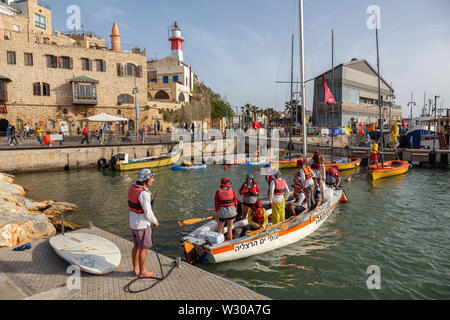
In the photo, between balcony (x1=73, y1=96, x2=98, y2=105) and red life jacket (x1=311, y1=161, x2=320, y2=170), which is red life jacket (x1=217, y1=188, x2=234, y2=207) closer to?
red life jacket (x1=311, y1=161, x2=320, y2=170)

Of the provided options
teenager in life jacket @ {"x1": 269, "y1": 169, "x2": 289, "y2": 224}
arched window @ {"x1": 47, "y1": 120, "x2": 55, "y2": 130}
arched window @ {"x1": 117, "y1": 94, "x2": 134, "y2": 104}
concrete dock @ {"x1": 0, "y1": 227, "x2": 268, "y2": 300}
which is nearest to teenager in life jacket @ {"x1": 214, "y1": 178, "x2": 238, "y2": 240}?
teenager in life jacket @ {"x1": 269, "y1": 169, "x2": 289, "y2": 224}

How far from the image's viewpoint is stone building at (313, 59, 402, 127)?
53969 mm

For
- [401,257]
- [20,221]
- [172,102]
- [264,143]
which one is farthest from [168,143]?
[401,257]

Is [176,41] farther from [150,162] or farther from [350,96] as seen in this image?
[150,162]

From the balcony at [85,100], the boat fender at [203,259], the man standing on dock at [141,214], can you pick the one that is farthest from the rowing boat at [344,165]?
the balcony at [85,100]

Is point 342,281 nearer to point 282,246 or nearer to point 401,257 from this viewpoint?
point 282,246

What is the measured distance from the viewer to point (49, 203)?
47.1ft

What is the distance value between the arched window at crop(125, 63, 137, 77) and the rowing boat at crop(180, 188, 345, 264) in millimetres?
38980

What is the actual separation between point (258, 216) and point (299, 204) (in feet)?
8.89

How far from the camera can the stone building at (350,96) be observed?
2125 inches

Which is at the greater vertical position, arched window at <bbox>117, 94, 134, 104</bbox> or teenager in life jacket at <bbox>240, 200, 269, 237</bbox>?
arched window at <bbox>117, 94, 134, 104</bbox>

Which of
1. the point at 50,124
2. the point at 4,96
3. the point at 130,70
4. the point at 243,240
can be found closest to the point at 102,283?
the point at 243,240

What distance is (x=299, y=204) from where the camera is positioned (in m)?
10.9

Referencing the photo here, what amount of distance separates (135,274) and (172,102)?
4557 cm
